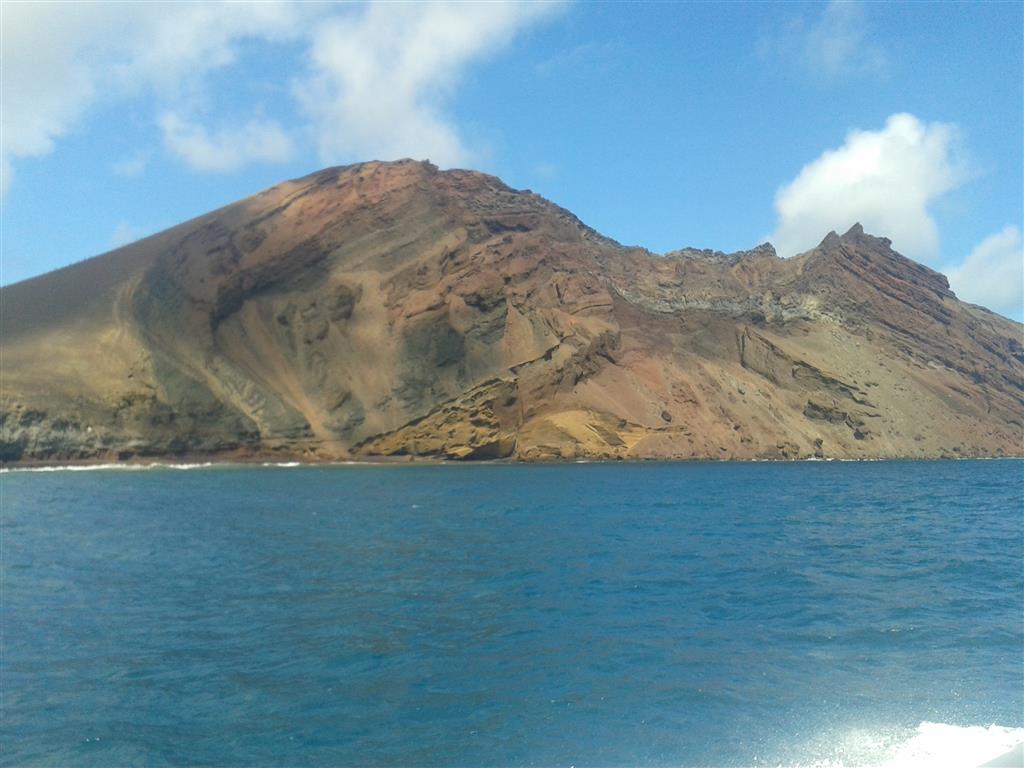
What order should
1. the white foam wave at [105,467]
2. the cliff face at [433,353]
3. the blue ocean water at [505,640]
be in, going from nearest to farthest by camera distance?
the blue ocean water at [505,640]
the white foam wave at [105,467]
the cliff face at [433,353]

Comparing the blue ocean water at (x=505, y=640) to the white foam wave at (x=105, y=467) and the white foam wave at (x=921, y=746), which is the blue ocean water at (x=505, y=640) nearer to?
the white foam wave at (x=921, y=746)

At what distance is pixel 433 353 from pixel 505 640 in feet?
207

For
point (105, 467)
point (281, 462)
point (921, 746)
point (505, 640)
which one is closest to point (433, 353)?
point (281, 462)

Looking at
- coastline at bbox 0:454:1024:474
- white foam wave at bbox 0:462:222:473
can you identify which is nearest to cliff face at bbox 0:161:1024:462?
coastline at bbox 0:454:1024:474

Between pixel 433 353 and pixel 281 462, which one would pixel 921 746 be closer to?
pixel 281 462

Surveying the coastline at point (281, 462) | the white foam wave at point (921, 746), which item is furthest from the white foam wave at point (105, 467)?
the white foam wave at point (921, 746)

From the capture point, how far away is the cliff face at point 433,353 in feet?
232

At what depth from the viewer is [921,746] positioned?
927 cm

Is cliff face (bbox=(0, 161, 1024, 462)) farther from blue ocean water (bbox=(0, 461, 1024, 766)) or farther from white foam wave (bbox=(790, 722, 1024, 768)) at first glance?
white foam wave (bbox=(790, 722, 1024, 768))

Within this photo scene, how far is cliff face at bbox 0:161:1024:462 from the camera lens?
7056cm

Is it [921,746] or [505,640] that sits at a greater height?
[505,640]

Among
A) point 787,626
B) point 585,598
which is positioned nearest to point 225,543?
point 585,598

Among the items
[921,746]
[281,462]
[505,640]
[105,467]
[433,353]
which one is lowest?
[921,746]

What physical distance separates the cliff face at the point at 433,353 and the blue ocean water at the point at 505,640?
42.5m
